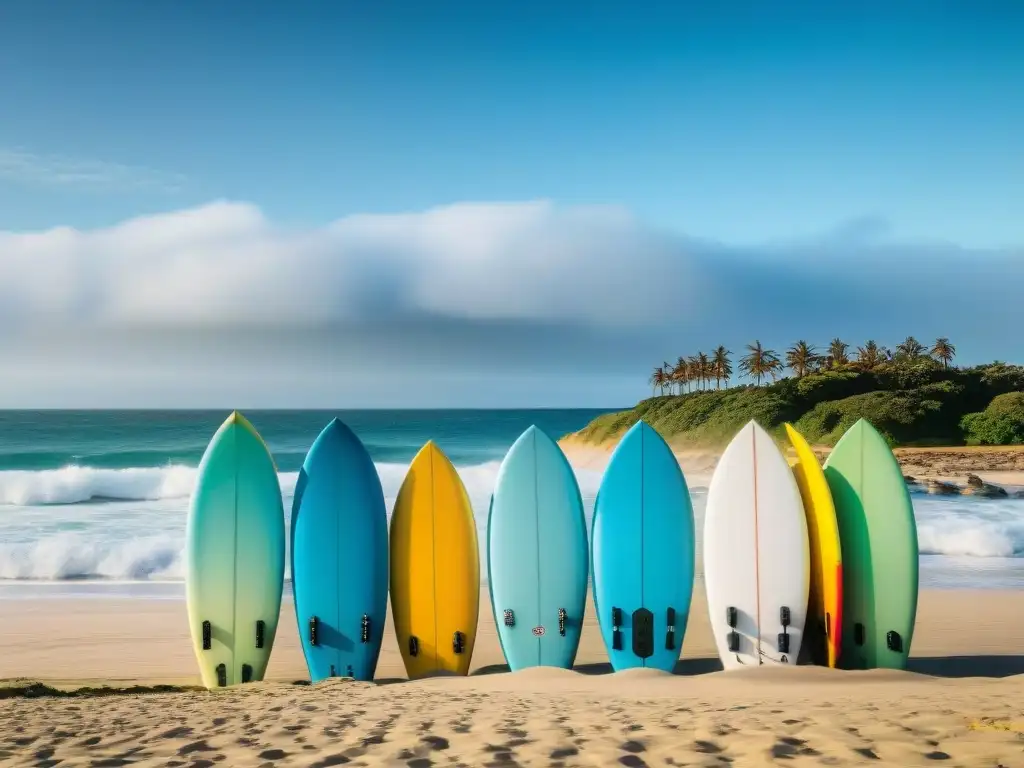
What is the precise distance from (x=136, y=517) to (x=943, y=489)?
1548 centimetres

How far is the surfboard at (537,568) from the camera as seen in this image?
5250 mm

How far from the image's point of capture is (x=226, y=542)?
16.8 ft

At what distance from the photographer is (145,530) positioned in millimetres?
13148

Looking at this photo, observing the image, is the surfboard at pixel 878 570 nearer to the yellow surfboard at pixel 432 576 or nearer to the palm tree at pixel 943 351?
the yellow surfboard at pixel 432 576

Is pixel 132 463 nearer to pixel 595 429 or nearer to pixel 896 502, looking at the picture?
pixel 595 429

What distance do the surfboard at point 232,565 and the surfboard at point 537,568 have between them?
1.41 meters

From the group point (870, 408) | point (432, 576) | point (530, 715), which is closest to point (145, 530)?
point (432, 576)

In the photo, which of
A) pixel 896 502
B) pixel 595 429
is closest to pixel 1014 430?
pixel 595 429

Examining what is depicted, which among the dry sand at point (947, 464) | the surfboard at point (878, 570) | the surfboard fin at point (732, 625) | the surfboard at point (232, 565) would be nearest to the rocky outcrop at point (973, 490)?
the dry sand at point (947, 464)

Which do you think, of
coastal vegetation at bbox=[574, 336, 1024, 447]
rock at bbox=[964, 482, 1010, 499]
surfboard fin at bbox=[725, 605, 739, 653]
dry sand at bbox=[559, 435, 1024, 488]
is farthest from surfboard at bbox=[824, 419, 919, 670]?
coastal vegetation at bbox=[574, 336, 1024, 447]

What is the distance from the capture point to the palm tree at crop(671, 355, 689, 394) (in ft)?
174

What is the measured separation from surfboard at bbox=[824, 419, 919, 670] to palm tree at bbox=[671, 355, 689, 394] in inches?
1910

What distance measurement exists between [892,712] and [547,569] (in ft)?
7.41

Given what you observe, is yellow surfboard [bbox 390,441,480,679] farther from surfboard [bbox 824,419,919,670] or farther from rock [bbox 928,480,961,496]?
rock [bbox 928,480,961,496]
